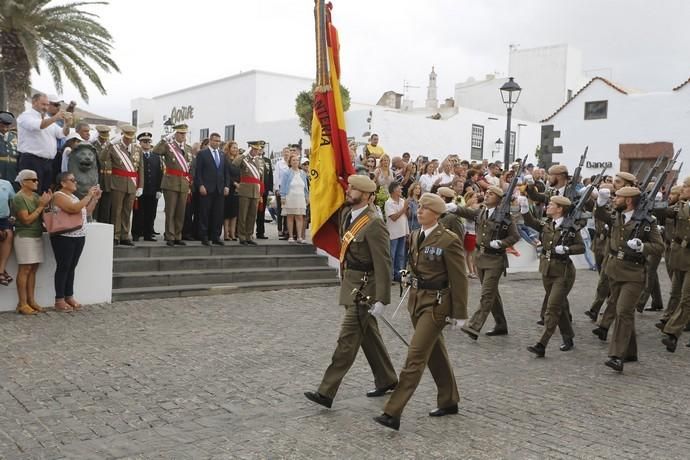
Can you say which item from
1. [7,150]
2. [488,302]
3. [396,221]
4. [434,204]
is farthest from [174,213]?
[434,204]

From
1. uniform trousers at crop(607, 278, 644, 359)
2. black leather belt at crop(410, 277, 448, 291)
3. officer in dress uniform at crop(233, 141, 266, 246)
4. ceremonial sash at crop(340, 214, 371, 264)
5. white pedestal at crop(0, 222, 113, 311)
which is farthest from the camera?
officer in dress uniform at crop(233, 141, 266, 246)

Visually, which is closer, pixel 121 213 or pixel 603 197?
pixel 603 197

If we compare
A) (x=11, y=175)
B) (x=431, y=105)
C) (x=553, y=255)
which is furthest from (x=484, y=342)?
(x=431, y=105)

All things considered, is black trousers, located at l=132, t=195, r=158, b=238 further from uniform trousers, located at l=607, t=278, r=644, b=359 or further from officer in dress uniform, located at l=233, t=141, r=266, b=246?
uniform trousers, located at l=607, t=278, r=644, b=359

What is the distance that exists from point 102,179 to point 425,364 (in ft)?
24.8

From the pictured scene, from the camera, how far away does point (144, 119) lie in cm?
5609

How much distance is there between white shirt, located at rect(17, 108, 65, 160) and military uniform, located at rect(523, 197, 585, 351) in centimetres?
739

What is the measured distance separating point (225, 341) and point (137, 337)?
3.48ft

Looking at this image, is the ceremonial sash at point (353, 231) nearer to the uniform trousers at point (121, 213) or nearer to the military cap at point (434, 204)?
the military cap at point (434, 204)

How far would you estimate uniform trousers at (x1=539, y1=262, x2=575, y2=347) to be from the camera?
8328mm

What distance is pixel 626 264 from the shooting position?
7988 millimetres

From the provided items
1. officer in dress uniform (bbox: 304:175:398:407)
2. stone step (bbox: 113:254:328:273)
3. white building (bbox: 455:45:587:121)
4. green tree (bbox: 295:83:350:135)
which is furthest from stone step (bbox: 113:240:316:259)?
white building (bbox: 455:45:587:121)

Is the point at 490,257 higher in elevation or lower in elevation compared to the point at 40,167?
lower

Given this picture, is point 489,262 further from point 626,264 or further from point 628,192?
point 628,192
